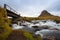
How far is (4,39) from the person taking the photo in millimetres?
18875

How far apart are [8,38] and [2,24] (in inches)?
86.3

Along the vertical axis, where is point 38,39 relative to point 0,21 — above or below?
below

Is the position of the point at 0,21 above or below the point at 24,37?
above

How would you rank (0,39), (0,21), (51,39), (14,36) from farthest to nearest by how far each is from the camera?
(51,39), (0,21), (14,36), (0,39)

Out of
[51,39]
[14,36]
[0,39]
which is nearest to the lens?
[0,39]

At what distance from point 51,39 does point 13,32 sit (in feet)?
15.9

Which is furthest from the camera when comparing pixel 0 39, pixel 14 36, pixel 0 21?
pixel 0 21

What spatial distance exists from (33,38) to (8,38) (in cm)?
290

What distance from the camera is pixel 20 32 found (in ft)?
67.9

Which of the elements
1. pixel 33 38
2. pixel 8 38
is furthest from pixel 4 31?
pixel 33 38

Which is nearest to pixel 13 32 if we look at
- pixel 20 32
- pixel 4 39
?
pixel 20 32

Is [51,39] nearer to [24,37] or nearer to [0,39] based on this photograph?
[24,37]

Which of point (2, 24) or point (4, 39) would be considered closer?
point (4, 39)

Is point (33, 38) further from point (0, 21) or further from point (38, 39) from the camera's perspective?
point (0, 21)
